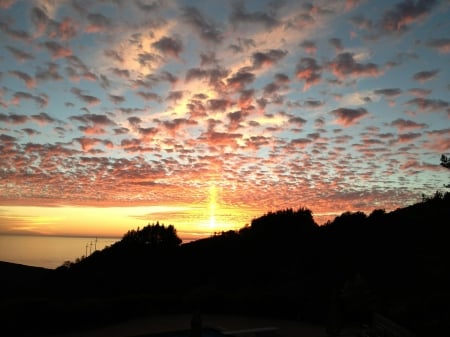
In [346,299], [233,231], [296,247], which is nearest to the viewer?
[346,299]

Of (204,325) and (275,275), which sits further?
(275,275)

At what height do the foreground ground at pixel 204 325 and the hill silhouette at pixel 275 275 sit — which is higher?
the hill silhouette at pixel 275 275

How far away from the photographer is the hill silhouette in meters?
13.0

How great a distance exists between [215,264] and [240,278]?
392cm

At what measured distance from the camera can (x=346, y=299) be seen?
16.1m

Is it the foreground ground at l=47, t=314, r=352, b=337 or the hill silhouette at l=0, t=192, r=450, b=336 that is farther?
the foreground ground at l=47, t=314, r=352, b=337

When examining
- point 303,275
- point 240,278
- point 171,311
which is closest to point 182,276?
point 240,278

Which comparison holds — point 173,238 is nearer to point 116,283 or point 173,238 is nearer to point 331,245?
point 116,283

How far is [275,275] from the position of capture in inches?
1339

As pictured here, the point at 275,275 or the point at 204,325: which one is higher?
the point at 275,275

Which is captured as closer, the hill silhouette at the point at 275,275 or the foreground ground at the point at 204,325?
the hill silhouette at the point at 275,275

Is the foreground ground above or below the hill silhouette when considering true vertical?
below

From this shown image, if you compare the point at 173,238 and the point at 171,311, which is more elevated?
the point at 173,238

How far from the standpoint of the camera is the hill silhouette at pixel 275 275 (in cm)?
1301
